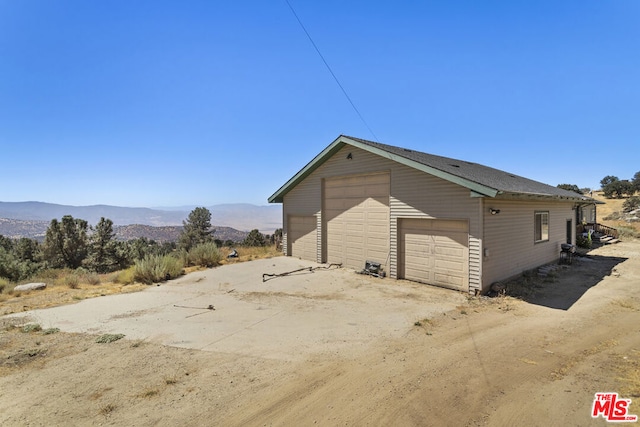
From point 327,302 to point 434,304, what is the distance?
286 centimetres

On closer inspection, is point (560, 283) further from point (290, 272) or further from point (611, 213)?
point (611, 213)

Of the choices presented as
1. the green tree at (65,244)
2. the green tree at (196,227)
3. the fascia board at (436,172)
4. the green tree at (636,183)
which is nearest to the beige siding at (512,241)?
the fascia board at (436,172)

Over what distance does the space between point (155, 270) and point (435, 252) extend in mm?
10236

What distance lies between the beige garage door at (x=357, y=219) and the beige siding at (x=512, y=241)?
138 inches

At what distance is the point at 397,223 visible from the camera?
439 inches

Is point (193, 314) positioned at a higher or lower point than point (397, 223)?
lower

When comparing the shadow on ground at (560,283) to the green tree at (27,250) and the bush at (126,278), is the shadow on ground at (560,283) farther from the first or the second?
the green tree at (27,250)

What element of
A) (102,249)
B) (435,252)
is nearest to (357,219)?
(435,252)

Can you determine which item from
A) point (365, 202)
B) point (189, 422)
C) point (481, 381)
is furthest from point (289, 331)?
point (365, 202)

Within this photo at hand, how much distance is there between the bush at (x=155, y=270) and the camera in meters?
11.7

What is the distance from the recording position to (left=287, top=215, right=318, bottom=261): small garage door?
49.3 ft

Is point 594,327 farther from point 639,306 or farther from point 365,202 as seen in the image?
point 365,202

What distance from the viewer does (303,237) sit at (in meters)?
15.7

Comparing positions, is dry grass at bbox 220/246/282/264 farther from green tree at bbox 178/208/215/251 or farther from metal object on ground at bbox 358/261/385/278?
green tree at bbox 178/208/215/251
